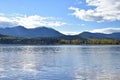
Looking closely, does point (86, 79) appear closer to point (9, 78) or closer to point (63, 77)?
point (63, 77)

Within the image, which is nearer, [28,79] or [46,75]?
[28,79]

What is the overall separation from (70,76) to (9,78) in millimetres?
6992

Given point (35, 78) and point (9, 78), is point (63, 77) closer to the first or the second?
point (35, 78)

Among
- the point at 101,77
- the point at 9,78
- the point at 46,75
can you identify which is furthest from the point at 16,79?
the point at 101,77

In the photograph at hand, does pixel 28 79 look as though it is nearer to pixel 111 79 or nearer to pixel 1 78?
pixel 1 78

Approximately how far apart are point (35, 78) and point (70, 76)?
13.9ft

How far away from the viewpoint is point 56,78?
32.3m

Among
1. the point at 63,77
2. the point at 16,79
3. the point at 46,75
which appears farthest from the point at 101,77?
the point at 16,79

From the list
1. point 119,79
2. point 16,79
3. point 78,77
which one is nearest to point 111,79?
point 119,79

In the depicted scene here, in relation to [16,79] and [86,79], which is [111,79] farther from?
[16,79]

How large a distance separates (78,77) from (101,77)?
2.62 meters

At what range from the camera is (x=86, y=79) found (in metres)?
31.5

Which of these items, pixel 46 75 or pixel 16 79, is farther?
pixel 46 75

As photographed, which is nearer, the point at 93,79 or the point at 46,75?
the point at 93,79
